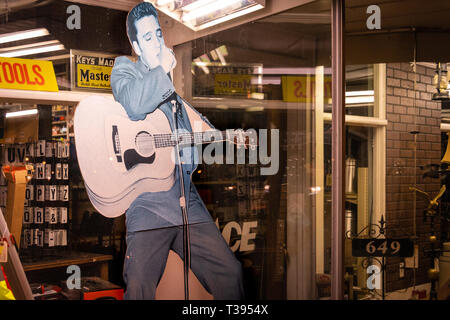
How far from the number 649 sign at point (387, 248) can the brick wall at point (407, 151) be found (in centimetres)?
5

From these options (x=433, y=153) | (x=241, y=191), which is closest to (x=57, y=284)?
(x=241, y=191)

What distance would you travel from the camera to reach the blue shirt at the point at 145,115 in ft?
9.68

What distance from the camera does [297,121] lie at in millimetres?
3404

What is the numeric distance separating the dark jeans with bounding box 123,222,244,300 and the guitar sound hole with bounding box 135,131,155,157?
50cm

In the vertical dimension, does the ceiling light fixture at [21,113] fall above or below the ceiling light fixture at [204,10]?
below

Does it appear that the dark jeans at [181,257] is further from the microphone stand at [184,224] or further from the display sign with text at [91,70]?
the display sign with text at [91,70]

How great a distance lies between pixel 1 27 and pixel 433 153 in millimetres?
3015

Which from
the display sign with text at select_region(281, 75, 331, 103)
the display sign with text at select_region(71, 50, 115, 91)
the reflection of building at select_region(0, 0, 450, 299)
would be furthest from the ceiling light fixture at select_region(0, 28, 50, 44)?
the display sign with text at select_region(281, 75, 331, 103)

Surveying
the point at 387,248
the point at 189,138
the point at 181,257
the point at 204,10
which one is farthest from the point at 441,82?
the point at 181,257

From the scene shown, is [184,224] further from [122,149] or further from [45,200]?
[45,200]

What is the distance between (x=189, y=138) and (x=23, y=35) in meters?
1.15

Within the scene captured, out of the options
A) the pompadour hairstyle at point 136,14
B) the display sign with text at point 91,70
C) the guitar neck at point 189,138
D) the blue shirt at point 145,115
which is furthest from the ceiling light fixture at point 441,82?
the display sign with text at point 91,70

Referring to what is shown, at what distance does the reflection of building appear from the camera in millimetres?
2891

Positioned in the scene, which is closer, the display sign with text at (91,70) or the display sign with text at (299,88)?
the display sign with text at (91,70)
